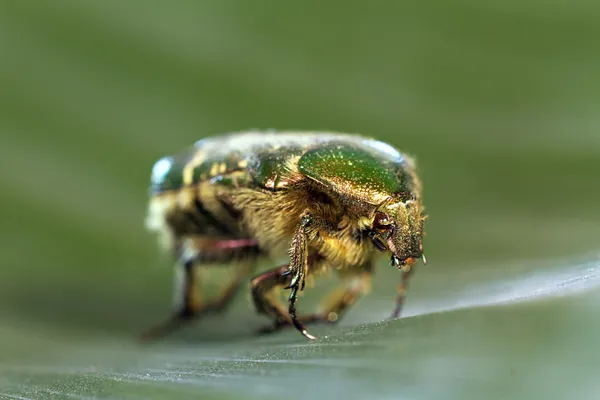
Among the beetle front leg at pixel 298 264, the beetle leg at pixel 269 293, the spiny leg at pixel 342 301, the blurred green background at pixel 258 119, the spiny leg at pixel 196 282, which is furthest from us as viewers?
the blurred green background at pixel 258 119

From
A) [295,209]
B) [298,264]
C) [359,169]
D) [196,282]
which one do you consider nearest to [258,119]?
[196,282]

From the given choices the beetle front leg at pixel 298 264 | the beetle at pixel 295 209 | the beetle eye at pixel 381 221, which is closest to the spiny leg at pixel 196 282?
the beetle at pixel 295 209

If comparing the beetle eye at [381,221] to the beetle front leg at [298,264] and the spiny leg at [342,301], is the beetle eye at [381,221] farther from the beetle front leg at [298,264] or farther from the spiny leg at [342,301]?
the spiny leg at [342,301]

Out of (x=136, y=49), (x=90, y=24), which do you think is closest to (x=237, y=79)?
(x=136, y=49)

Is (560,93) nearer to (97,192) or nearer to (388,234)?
(388,234)

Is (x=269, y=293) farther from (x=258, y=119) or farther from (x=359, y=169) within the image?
(x=258, y=119)

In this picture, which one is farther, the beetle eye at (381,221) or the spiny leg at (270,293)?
the spiny leg at (270,293)
